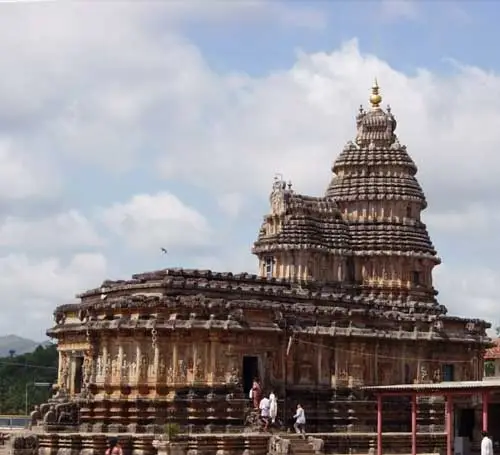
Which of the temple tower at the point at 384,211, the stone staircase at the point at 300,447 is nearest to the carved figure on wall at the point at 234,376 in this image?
the stone staircase at the point at 300,447

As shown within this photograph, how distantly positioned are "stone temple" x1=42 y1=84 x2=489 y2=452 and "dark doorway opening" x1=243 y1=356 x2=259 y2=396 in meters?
0.09

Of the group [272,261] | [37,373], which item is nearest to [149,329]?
[272,261]

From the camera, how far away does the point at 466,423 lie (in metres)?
44.3

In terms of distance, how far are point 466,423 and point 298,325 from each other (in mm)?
12770

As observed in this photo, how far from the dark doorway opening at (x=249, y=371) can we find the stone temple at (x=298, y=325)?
3.7 inches

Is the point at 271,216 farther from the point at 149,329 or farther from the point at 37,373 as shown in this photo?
the point at 37,373

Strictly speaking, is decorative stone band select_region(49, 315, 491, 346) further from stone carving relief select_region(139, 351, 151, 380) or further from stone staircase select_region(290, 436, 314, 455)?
stone staircase select_region(290, 436, 314, 455)

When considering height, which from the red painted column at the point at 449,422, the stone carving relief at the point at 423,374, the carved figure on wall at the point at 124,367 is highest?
the stone carving relief at the point at 423,374

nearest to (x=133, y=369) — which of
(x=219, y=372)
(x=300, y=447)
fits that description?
(x=219, y=372)

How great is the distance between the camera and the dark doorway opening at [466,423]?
44031mm

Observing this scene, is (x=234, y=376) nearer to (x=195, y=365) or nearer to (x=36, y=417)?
(x=195, y=365)

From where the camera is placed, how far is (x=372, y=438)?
167ft

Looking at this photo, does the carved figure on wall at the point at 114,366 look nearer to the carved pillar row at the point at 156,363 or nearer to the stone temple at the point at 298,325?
the stone temple at the point at 298,325

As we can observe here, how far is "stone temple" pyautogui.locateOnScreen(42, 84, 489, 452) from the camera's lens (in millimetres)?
51625
